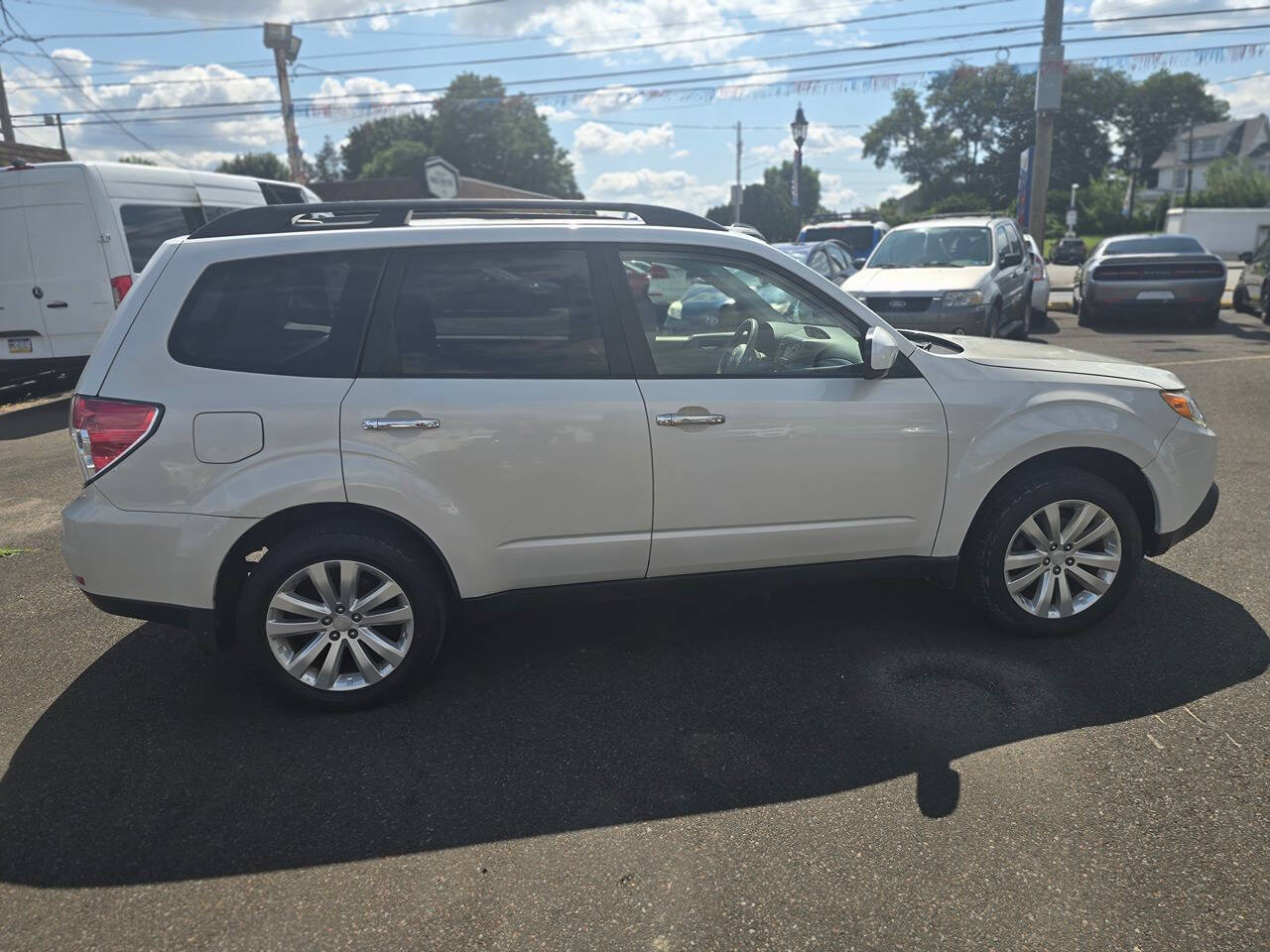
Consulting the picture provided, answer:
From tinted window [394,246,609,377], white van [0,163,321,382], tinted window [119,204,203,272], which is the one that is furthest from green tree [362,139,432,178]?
tinted window [394,246,609,377]

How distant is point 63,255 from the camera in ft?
33.5

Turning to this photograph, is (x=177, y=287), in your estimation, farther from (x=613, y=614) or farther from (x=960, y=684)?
(x=960, y=684)

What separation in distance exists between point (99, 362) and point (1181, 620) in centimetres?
460

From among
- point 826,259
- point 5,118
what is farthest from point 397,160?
point 826,259

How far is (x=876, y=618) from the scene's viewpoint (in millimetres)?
4430

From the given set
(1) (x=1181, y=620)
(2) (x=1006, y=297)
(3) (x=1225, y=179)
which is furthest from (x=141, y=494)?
(3) (x=1225, y=179)

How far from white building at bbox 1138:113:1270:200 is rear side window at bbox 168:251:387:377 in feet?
327

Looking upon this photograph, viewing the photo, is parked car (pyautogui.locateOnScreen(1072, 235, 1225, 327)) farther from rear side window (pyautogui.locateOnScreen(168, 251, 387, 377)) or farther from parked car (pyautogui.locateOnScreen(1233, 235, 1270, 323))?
rear side window (pyautogui.locateOnScreen(168, 251, 387, 377))

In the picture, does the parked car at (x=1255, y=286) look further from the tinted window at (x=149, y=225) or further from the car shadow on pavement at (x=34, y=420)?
the car shadow on pavement at (x=34, y=420)

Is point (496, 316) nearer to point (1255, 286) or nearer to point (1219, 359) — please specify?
point (1219, 359)

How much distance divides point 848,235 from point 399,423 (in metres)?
21.1

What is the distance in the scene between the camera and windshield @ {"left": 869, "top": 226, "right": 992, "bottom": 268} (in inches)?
478

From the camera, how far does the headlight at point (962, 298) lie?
1093 centimetres

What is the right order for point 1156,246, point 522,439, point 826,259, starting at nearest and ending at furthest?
1. point 522,439
2. point 1156,246
3. point 826,259
